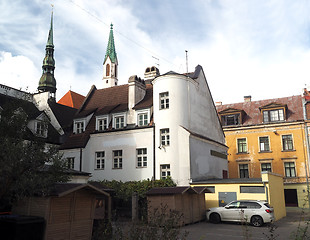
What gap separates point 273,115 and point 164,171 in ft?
62.8

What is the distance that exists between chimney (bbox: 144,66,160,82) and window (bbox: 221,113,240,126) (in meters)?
10.6

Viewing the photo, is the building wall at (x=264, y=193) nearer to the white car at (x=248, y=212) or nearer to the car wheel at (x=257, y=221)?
the white car at (x=248, y=212)

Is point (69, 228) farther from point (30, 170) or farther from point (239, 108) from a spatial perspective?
point (239, 108)

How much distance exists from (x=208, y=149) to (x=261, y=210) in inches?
403

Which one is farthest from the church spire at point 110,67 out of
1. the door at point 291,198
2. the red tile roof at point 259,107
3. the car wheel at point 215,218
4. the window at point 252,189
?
the car wheel at point 215,218

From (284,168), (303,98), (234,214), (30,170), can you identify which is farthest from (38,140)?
(303,98)

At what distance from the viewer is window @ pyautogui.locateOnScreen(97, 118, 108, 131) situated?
97.8ft

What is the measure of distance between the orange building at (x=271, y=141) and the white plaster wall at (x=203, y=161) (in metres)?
7.83

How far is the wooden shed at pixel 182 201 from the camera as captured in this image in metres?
19.1

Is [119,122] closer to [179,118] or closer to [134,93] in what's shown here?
[134,93]

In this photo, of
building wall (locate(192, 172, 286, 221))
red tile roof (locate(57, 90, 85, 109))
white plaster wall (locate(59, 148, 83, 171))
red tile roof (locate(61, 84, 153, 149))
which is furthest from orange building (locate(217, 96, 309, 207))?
red tile roof (locate(57, 90, 85, 109))

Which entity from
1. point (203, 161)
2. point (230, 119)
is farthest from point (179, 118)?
point (230, 119)

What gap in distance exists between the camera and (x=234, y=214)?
19.9m

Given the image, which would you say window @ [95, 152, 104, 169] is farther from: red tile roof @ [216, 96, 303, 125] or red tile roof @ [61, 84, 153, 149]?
red tile roof @ [216, 96, 303, 125]
